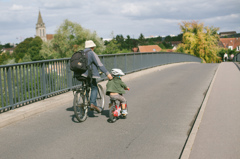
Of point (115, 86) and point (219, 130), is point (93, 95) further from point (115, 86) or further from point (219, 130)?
point (219, 130)

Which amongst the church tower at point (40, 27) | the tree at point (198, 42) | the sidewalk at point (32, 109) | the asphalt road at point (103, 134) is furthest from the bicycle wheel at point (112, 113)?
the church tower at point (40, 27)

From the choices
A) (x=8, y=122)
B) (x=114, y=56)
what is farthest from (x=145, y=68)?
(x=8, y=122)

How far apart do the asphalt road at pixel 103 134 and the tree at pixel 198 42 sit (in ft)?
151

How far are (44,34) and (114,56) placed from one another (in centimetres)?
18442

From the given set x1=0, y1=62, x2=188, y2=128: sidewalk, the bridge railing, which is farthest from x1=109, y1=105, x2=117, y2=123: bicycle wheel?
the bridge railing

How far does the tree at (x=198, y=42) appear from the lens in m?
52.1

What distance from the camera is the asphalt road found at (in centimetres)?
435

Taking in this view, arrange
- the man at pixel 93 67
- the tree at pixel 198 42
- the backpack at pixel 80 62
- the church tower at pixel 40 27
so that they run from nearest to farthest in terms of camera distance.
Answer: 1. the backpack at pixel 80 62
2. the man at pixel 93 67
3. the tree at pixel 198 42
4. the church tower at pixel 40 27

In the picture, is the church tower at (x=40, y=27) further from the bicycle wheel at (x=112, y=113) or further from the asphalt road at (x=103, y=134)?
the bicycle wheel at (x=112, y=113)

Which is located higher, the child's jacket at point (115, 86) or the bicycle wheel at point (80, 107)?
the child's jacket at point (115, 86)

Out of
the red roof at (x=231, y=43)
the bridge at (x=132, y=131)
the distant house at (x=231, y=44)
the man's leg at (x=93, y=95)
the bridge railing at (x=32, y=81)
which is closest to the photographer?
the bridge at (x=132, y=131)

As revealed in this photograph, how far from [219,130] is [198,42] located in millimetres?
49266

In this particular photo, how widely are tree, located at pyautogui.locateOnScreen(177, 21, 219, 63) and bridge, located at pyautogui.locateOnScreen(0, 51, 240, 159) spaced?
→ 1786 inches

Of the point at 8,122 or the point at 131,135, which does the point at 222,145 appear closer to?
the point at 131,135
